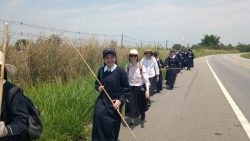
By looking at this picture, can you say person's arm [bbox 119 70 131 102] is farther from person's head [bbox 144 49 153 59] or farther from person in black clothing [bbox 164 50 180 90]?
person in black clothing [bbox 164 50 180 90]

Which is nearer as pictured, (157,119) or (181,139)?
(181,139)

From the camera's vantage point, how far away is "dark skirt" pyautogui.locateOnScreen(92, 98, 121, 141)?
18.7 feet

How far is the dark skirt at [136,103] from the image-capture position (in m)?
8.05

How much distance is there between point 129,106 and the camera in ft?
26.6

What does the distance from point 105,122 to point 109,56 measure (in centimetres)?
98

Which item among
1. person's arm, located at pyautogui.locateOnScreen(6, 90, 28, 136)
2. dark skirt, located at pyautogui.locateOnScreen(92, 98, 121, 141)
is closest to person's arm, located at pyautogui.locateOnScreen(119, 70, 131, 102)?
dark skirt, located at pyautogui.locateOnScreen(92, 98, 121, 141)

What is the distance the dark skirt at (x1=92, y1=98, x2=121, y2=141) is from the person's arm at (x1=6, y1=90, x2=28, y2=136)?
2444 mm

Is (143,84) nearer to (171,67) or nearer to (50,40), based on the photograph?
(50,40)

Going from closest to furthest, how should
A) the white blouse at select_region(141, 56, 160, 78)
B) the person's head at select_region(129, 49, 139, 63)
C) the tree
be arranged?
the person's head at select_region(129, 49, 139, 63), the white blouse at select_region(141, 56, 160, 78), the tree

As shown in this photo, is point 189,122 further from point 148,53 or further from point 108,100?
point 108,100

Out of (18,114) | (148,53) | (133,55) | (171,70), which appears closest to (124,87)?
(133,55)

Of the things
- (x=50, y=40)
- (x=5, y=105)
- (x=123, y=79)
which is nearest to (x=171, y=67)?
(x=50, y=40)

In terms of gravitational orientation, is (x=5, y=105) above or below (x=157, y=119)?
above

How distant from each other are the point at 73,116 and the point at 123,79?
136cm
